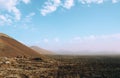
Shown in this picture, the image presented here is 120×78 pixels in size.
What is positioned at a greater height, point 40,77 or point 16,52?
point 16,52

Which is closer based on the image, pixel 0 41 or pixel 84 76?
pixel 84 76

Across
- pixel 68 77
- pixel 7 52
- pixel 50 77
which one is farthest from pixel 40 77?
pixel 7 52

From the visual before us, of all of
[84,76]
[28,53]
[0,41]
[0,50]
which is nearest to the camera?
[84,76]

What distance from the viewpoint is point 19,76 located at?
120 feet

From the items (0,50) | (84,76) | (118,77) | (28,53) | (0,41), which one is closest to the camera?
(118,77)

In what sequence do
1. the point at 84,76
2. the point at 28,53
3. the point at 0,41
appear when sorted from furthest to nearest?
1. the point at 28,53
2. the point at 0,41
3. the point at 84,76

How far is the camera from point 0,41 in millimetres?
94375

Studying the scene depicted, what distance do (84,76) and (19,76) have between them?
33.5ft

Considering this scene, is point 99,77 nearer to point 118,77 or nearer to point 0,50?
point 118,77

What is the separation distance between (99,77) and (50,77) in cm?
747

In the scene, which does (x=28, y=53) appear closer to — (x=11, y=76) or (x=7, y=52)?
(x=7, y=52)

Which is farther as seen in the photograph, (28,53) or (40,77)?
(28,53)

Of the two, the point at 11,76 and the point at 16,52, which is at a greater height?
the point at 16,52

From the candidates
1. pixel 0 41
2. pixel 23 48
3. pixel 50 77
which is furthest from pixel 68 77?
pixel 23 48
